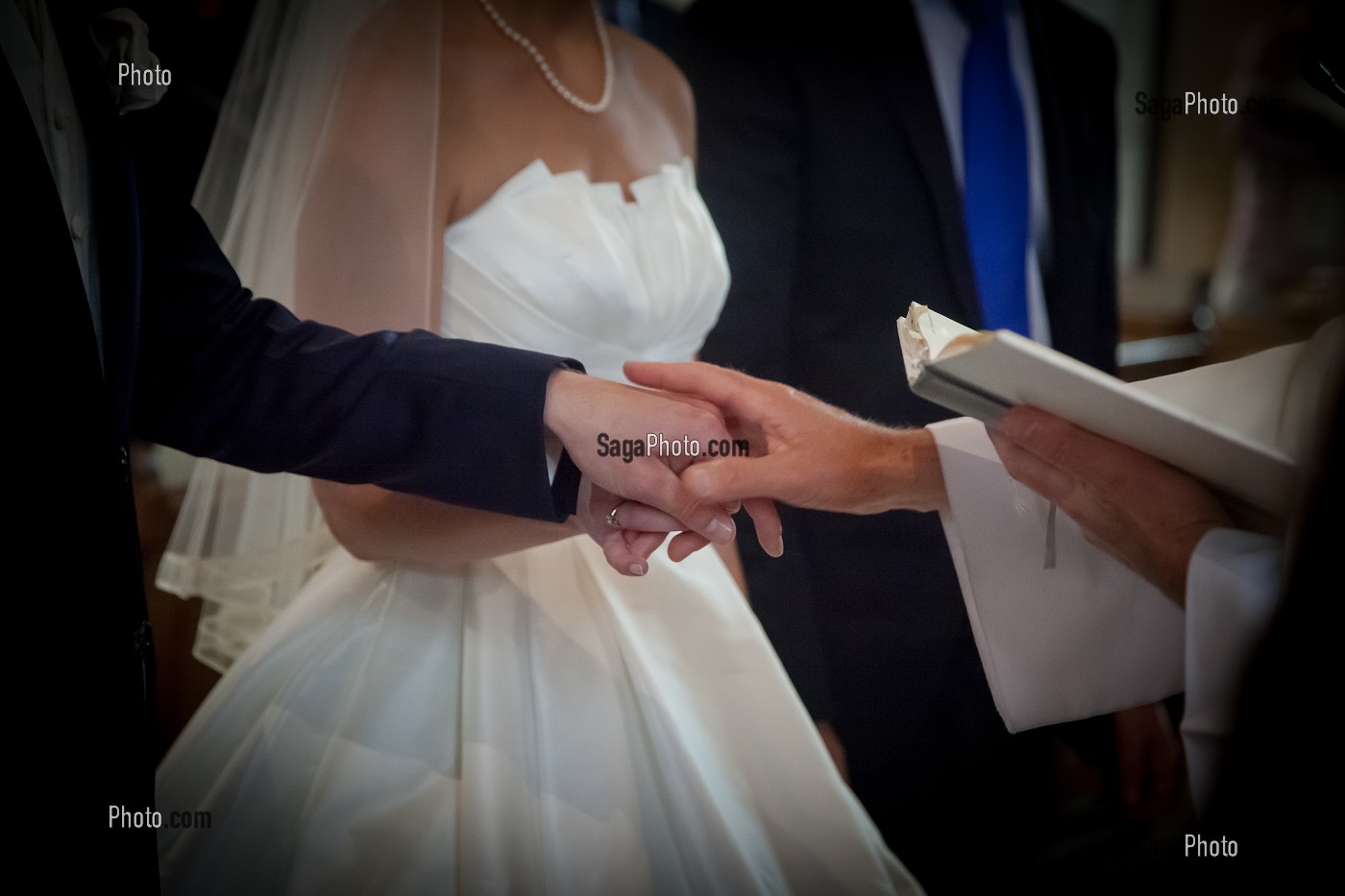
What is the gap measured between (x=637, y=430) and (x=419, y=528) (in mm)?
206

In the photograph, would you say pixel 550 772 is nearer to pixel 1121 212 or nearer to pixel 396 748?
pixel 396 748

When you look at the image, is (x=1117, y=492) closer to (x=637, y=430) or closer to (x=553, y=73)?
(x=637, y=430)

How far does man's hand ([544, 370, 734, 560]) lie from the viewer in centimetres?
76

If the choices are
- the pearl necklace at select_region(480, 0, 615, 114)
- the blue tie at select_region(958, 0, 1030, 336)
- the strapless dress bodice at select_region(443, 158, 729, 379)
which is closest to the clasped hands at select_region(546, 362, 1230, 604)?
the strapless dress bodice at select_region(443, 158, 729, 379)

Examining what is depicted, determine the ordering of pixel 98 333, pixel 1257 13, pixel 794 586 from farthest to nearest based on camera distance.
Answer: pixel 1257 13 → pixel 794 586 → pixel 98 333

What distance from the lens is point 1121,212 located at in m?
2.81

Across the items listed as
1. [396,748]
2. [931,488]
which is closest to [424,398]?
[396,748]

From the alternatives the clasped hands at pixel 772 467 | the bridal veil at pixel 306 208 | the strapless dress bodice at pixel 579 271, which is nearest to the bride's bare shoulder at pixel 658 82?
the strapless dress bodice at pixel 579 271

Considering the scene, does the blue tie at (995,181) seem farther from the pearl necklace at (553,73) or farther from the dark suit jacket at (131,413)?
the dark suit jacket at (131,413)

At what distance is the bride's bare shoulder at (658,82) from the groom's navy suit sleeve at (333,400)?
1.54ft

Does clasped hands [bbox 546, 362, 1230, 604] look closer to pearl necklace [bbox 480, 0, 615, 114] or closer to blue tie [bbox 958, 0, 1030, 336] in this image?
pearl necklace [bbox 480, 0, 615, 114]

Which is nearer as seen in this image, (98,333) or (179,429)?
(98,333)

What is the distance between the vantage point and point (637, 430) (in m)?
0.77

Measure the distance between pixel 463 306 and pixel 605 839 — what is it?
17.8 inches
